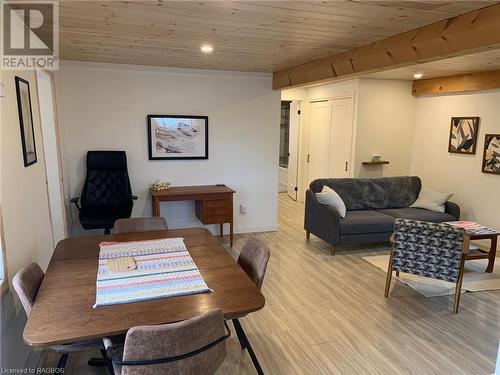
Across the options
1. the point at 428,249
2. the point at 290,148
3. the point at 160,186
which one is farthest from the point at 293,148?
the point at 428,249

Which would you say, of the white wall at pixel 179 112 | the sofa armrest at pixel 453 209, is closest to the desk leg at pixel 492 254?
the sofa armrest at pixel 453 209

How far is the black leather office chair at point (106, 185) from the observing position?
4.43 m

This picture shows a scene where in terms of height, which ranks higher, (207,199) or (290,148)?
(290,148)

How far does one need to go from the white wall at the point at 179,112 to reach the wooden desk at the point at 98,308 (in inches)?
102

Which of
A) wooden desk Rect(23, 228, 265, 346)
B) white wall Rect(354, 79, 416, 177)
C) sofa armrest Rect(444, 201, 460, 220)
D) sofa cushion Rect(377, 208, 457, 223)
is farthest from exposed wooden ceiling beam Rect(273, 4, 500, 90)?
sofa armrest Rect(444, 201, 460, 220)

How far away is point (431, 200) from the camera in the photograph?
202 inches

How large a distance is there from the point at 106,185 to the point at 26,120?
1.91 meters

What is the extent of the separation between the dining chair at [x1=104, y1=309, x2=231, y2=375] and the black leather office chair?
120 inches

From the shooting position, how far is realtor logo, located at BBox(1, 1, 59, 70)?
2203mm

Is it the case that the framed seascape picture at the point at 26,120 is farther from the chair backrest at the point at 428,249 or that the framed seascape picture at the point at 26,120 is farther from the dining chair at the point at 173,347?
the chair backrest at the point at 428,249

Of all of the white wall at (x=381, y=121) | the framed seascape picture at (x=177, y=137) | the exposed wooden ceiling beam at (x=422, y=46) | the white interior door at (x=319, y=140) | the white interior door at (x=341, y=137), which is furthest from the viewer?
the white interior door at (x=319, y=140)

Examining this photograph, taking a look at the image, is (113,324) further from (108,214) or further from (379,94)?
(379,94)

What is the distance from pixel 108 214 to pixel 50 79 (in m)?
1.58

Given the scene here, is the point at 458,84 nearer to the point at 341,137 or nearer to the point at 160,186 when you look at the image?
the point at 341,137
